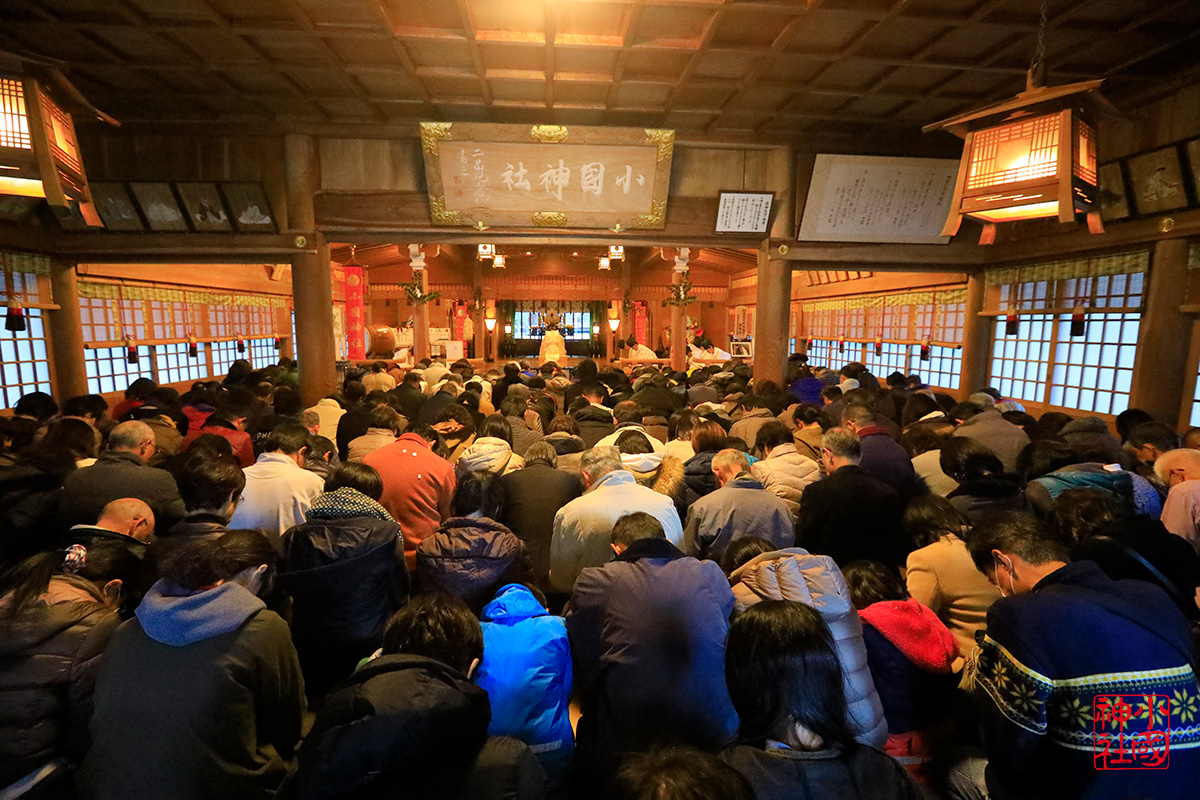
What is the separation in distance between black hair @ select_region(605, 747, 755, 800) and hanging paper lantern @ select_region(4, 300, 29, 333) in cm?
1030

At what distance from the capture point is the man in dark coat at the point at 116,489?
3764mm

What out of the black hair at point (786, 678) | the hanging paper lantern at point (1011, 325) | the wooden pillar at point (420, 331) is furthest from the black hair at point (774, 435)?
the wooden pillar at point (420, 331)

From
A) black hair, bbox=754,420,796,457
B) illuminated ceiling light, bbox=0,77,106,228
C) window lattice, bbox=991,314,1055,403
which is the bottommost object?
black hair, bbox=754,420,796,457

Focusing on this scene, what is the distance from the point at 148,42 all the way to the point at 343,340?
49.8 ft

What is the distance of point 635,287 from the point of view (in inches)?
1017

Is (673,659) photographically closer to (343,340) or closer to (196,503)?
(196,503)

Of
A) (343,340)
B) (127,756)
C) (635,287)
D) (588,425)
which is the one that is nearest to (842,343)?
(635,287)

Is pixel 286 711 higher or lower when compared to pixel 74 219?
lower

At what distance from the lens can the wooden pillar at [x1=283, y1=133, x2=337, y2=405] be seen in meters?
8.02

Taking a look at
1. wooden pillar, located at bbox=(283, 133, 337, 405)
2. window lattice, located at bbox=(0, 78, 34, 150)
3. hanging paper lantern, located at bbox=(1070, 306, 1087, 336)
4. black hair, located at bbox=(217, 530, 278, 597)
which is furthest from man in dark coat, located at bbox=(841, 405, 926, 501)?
wooden pillar, located at bbox=(283, 133, 337, 405)

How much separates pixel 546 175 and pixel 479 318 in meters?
17.9

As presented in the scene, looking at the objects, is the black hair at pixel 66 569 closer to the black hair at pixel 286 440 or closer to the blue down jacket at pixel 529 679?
the black hair at pixel 286 440

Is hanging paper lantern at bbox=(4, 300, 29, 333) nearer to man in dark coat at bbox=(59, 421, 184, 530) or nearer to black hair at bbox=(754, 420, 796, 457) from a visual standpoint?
man in dark coat at bbox=(59, 421, 184, 530)

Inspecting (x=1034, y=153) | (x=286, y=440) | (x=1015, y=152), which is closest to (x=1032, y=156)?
(x=1034, y=153)
